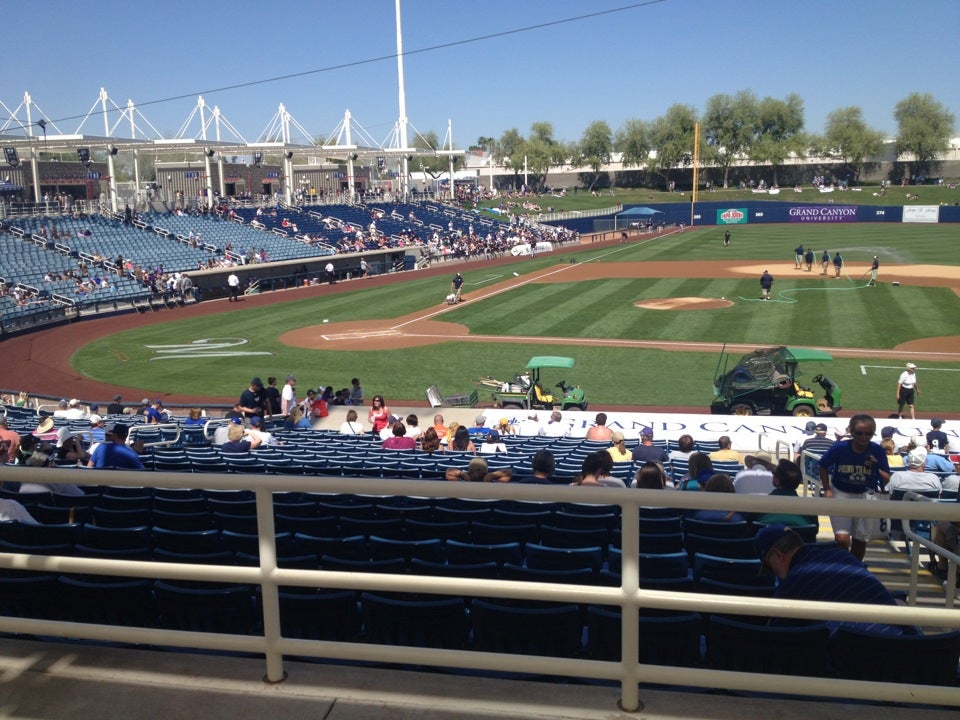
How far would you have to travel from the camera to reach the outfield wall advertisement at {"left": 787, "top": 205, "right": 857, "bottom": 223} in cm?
8444

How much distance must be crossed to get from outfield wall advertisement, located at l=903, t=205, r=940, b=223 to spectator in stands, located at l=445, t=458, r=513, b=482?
84.9m

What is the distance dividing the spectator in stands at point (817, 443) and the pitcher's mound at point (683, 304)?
21028 mm

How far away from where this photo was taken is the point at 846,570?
13.1ft

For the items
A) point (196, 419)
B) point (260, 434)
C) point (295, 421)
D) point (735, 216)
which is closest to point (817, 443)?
point (260, 434)

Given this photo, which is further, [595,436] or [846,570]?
[595,436]

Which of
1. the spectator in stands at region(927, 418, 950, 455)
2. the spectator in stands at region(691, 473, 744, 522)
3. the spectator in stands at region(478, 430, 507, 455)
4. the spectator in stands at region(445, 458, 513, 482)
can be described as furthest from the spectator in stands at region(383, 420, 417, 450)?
the spectator in stands at region(927, 418, 950, 455)

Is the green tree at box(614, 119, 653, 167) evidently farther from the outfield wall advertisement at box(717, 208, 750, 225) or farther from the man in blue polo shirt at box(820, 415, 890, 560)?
the man in blue polo shirt at box(820, 415, 890, 560)

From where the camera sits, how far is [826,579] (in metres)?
3.97

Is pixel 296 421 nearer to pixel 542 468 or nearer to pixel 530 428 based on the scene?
pixel 530 428

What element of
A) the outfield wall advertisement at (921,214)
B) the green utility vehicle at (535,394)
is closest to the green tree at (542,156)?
the outfield wall advertisement at (921,214)

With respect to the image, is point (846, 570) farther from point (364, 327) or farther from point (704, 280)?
point (704, 280)

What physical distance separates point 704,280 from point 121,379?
29232 millimetres

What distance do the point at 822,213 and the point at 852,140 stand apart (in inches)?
1526

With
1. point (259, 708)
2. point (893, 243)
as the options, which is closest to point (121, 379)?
point (259, 708)
